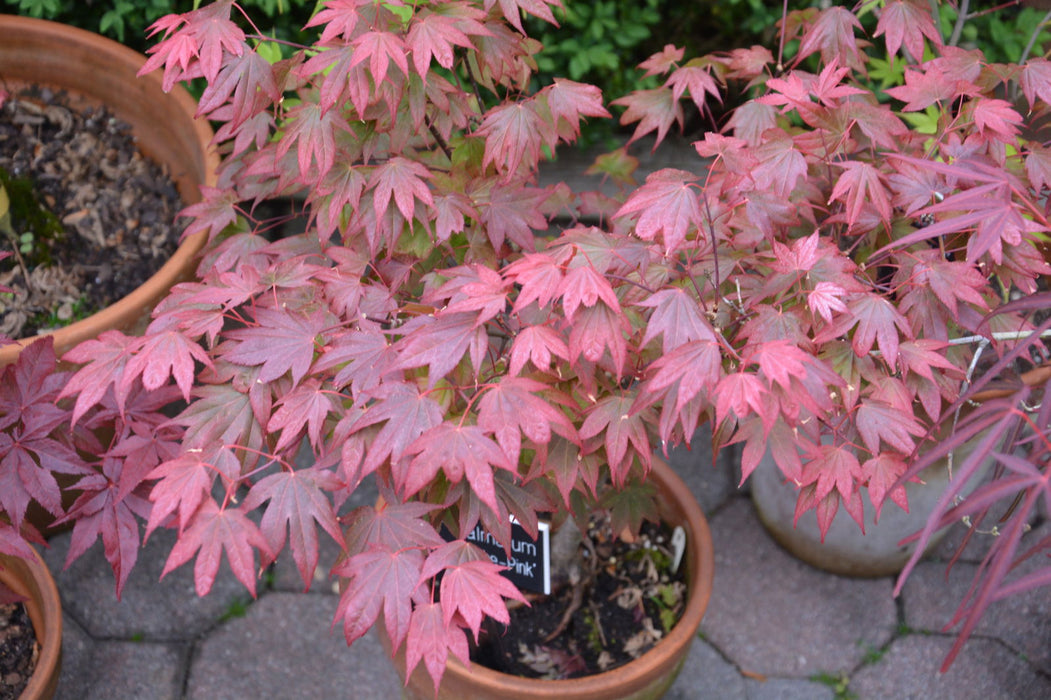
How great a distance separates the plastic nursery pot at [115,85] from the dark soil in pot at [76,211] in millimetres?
33

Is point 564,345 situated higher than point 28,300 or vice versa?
point 564,345

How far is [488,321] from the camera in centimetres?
115

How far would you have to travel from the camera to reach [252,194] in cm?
148

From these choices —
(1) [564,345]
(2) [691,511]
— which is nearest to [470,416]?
(1) [564,345]

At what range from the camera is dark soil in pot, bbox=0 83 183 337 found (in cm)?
204

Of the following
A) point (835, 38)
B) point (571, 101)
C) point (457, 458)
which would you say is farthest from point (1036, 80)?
point (457, 458)

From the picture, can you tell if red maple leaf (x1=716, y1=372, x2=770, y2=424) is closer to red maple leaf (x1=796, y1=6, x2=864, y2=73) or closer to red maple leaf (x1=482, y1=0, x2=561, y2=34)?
red maple leaf (x1=482, y1=0, x2=561, y2=34)

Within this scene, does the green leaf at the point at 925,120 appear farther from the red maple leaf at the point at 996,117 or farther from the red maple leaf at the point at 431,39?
the red maple leaf at the point at 431,39

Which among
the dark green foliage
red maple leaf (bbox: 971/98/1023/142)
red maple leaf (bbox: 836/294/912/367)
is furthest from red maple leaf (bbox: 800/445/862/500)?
the dark green foliage

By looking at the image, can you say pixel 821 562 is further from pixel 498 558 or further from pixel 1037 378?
pixel 498 558

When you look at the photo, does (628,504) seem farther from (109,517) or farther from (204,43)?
(204,43)

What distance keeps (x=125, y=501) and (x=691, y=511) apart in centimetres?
101

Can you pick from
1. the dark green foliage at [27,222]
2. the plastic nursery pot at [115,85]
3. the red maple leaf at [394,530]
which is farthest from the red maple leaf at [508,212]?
the dark green foliage at [27,222]

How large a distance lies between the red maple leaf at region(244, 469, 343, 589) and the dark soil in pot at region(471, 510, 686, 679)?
66cm
